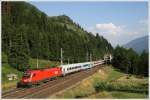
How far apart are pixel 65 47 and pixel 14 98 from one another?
310ft

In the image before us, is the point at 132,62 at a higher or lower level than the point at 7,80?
higher

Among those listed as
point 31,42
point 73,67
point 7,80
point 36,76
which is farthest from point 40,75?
point 31,42

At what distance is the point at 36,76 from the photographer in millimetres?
46875

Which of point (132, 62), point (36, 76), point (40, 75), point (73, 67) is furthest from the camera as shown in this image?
point (132, 62)

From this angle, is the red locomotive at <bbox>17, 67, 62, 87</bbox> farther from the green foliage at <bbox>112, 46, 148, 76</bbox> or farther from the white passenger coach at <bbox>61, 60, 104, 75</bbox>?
the green foliage at <bbox>112, 46, 148, 76</bbox>

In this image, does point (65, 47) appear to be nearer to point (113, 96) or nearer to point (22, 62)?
point (22, 62)

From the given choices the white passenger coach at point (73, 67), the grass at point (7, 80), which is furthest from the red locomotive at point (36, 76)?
the white passenger coach at point (73, 67)

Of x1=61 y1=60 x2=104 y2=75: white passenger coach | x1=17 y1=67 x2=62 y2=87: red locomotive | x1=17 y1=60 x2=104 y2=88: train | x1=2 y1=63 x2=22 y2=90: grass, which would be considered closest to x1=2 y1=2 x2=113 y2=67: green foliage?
x1=2 y1=63 x2=22 y2=90: grass

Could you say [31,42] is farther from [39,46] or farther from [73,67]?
[73,67]

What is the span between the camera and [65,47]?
128875 mm

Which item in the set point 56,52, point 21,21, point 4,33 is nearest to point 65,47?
point 56,52

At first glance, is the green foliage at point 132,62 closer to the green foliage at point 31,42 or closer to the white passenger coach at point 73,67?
the white passenger coach at point 73,67

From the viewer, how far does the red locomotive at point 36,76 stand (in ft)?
147

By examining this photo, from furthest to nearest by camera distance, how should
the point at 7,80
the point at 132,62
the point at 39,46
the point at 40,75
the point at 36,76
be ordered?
the point at 39,46 < the point at 132,62 < the point at 7,80 < the point at 40,75 < the point at 36,76
